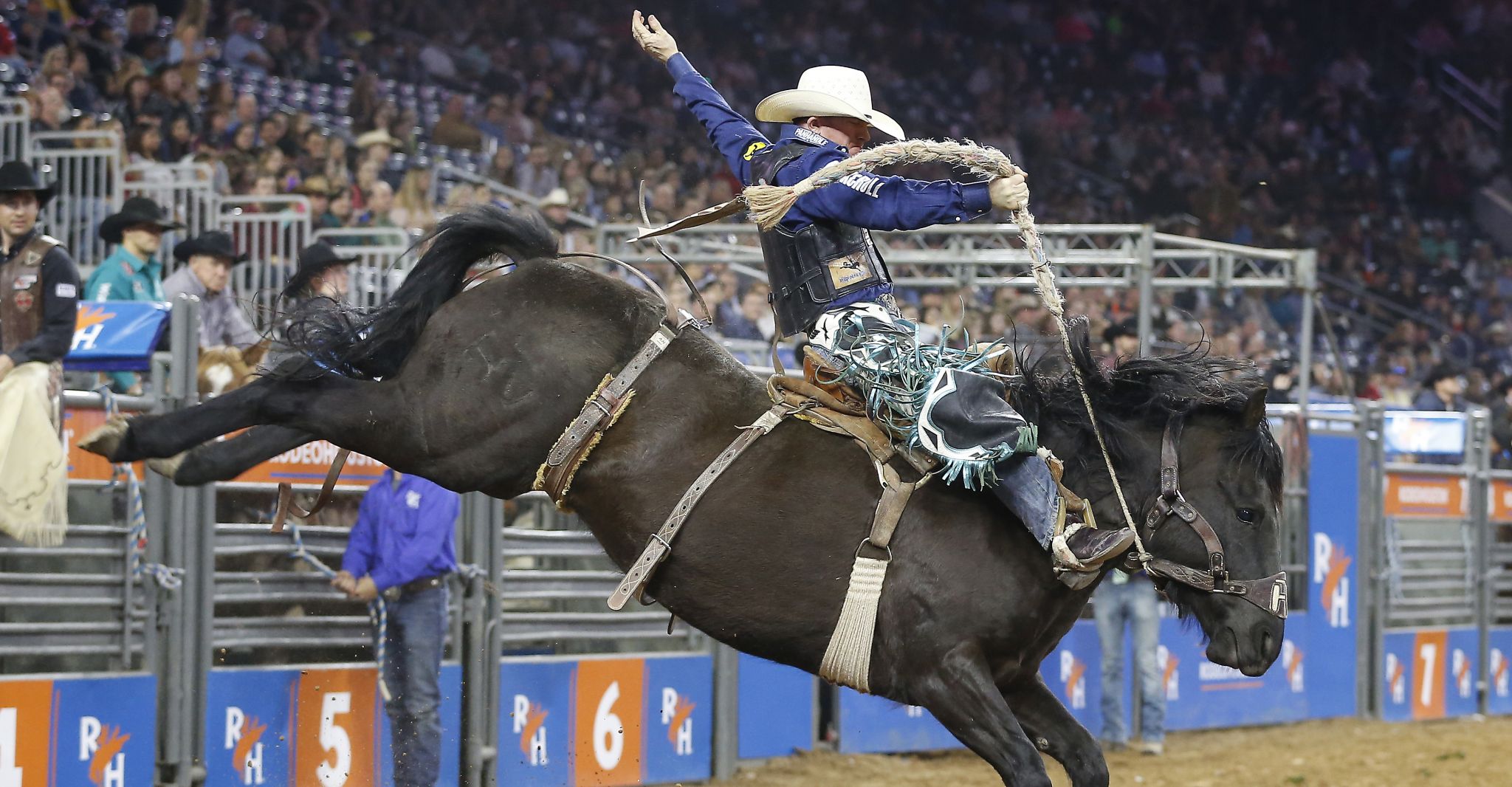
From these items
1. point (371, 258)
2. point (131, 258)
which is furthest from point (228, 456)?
point (371, 258)

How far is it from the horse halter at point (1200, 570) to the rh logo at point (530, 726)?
140 inches

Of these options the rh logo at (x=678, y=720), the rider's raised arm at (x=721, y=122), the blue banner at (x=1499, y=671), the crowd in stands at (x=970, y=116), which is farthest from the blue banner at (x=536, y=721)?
the blue banner at (x=1499, y=671)

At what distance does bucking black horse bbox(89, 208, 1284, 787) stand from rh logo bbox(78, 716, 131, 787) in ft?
5.07

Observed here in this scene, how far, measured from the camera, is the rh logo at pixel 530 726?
759 cm

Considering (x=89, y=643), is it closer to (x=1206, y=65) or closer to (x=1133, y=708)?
(x=1133, y=708)

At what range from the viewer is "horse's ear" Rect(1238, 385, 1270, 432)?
509 cm

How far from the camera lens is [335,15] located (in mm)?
16219

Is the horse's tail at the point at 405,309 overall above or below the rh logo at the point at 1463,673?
above

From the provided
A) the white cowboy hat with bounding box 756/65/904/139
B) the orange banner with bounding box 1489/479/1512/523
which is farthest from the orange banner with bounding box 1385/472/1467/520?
the white cowboy hat with bounding box 756/65/904/139

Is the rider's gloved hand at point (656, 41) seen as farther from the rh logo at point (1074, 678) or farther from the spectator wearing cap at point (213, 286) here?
the rh logo at point (1074, 678)

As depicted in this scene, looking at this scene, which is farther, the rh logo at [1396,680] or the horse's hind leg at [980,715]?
the rh logo at [1396,680]

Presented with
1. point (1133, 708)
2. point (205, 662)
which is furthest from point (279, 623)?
point (1133, 708)

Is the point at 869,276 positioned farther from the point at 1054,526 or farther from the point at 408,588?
the point at 408,588

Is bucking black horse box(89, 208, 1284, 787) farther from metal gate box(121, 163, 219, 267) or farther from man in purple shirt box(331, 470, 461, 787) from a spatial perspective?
metal gate box(121, 163, 219, 267)
